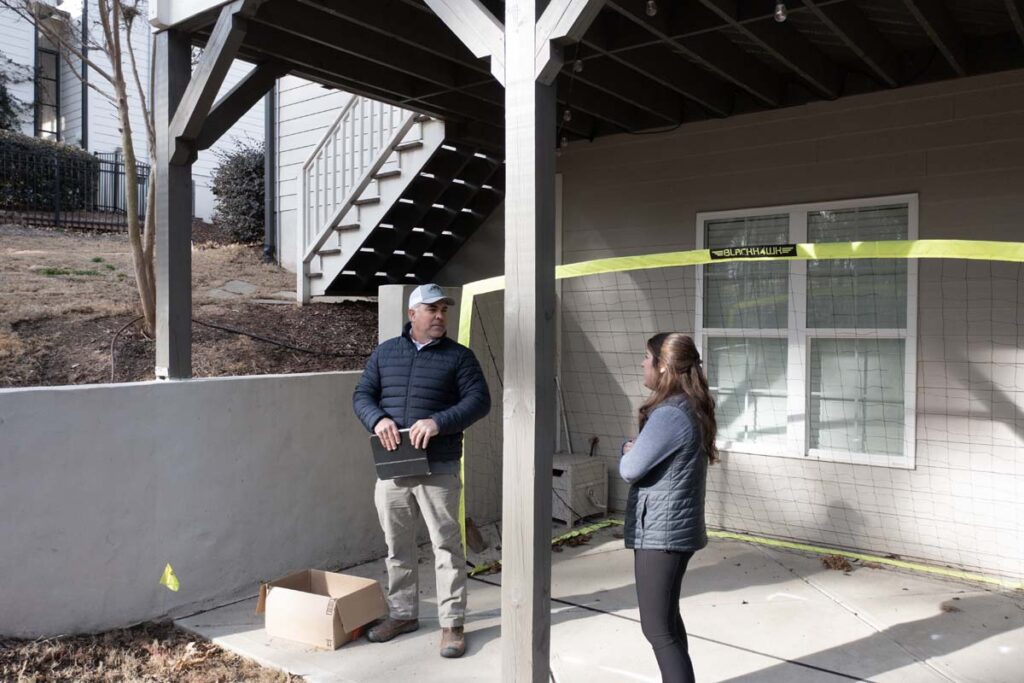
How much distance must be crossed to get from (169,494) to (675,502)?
2.72m

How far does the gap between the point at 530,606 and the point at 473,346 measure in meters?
2.98

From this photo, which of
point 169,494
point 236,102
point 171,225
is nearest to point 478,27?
point 236,102

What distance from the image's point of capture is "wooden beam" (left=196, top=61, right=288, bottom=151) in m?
4.64

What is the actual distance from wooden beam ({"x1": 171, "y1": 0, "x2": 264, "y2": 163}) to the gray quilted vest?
3.05 metres

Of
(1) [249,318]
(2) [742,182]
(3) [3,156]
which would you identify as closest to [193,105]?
(1) [249,318]

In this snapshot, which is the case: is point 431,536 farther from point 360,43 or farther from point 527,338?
point 360,43

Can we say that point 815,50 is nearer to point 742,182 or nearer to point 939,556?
point 742,182

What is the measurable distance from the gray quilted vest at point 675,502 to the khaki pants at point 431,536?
1.22m

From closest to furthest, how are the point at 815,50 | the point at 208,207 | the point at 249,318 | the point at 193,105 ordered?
1. the point at 193,105
2. the point at 815,50
3. the point at 249,318
4. the point at 208,207

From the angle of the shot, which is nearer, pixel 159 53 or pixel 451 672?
pixel 451 672

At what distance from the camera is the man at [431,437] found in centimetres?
374

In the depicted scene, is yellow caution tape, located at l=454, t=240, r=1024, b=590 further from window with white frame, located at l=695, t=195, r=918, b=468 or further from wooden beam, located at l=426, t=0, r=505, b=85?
wooden beam, located at l=426, t=0, r=505, b=85

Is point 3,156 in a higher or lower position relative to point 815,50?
higher

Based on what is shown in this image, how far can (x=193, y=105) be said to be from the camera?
4.45m
